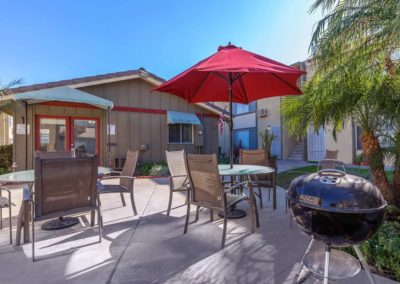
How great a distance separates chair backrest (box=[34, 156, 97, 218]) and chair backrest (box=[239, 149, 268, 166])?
3097 millimetres

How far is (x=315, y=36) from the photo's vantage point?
3.73 metres

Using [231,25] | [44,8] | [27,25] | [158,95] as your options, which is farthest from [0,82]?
[231,25]

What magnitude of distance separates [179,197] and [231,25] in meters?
7.44

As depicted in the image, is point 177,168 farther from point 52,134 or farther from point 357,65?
point 52,134

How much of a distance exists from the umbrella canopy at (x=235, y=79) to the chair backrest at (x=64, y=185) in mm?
1939

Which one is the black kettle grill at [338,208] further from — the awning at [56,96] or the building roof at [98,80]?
the building roof at [98,80]

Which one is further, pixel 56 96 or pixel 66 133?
pixel 66 133

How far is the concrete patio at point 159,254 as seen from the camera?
235 centimetres

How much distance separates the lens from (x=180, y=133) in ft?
38.7

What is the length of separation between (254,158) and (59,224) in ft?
12.0

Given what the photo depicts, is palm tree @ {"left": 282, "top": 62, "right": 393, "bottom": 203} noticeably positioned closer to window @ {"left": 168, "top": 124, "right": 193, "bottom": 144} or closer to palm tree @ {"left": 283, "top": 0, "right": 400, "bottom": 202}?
palm tree @ {"left": 283, "top": 0, "right": 400, "bottom": 202}

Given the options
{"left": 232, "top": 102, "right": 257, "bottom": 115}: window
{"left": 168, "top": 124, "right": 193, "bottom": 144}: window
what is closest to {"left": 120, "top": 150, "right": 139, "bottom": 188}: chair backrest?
{"left": 168, "top": 124, "right": 193, "bottom": 144}: window

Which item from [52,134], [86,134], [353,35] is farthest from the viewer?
[86,134]

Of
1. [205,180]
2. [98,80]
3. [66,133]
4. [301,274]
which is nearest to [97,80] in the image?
[98,80]
